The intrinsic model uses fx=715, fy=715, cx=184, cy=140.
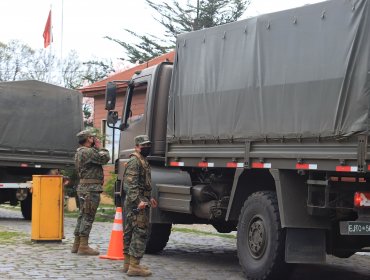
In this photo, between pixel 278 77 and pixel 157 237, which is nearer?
pixel 278 77

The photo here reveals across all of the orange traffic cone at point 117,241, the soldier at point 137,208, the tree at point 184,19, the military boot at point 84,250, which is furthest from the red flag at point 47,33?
the soldier at point 137,208

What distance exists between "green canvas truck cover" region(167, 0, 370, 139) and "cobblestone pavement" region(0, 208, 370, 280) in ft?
6.23

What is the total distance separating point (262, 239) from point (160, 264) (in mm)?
2242

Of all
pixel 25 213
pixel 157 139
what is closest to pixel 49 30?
pixel 25 213

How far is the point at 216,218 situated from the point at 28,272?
2.67m

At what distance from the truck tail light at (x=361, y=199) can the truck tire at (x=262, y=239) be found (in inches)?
42.9

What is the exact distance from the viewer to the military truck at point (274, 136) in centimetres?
771

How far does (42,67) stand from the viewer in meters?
57.9

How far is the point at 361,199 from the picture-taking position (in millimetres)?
7625

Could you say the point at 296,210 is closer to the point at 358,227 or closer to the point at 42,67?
the point at 358,227

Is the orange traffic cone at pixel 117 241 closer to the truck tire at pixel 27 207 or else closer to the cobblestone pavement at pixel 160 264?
the cobblestone pavement at pixel 160 264

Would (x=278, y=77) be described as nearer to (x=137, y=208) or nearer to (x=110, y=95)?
(x=137, y=208)

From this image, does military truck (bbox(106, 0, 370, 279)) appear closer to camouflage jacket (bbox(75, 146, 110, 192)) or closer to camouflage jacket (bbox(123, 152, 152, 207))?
camouflage jacket (bbox(75, 146, 110, 192))

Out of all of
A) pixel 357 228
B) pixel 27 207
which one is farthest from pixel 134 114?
pixel 27 207
